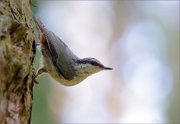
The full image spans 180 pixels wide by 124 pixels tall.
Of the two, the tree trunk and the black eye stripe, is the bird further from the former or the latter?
the tree trunk

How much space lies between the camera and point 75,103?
271 inches

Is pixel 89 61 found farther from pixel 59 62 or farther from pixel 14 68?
pixel 14 68

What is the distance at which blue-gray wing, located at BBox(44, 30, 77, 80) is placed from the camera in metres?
2.81

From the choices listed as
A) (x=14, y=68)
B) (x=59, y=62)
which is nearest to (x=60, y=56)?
(x=59, y=62)

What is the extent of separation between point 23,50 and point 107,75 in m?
5.76

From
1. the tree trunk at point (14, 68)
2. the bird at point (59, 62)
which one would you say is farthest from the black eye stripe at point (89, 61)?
the tree trunk at point (14, 68)

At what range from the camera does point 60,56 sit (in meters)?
2.94

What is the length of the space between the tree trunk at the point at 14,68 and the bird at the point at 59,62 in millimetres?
764

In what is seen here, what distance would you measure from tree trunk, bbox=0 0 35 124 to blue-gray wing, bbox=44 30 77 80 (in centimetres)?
82

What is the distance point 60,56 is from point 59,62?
4cm

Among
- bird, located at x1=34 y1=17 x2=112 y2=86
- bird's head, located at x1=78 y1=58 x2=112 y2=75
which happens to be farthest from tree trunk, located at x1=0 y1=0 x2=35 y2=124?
bird's head, located at x1=78 y1=58 x2=112 y2=75

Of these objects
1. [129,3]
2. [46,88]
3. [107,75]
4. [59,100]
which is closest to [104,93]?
[107,75]

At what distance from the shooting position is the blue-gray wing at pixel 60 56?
281cm

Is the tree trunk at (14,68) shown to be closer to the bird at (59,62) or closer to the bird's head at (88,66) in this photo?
the bird at (59,62)
